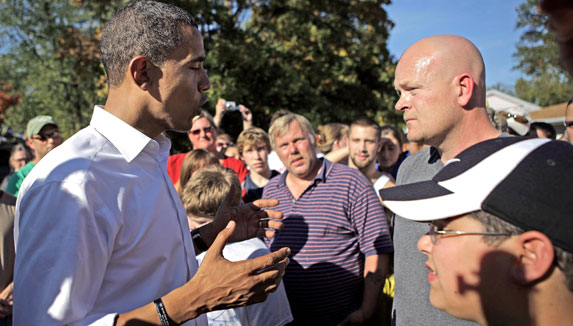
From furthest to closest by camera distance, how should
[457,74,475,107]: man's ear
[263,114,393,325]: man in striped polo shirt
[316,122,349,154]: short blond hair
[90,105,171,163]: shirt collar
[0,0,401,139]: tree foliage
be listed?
[0,0,401,139]: tree foliage → [316,122,349,154]: short blond hair → [263,114,393,325]: man in striped polo shirt → [457,74,475,107]: man's ear → [90,105,171,163]: shirt collar

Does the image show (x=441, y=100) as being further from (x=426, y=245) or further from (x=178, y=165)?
(x=178, y=165)

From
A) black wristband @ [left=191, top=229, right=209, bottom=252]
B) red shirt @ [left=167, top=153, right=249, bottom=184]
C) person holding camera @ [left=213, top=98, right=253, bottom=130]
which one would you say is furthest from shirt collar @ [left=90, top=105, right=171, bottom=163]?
person holding camera @ [left=213, top=98, right=253, bottom=130]

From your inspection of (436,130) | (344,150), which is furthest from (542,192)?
(344,150)

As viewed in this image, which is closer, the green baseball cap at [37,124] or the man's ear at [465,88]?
the man's ear at [465,88]

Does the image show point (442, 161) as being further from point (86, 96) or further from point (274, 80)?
point (86, 96)

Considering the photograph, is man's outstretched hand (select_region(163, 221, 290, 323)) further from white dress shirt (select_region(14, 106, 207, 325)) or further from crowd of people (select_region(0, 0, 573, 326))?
white dress shirt (select_region(14, 106, 207, 325))

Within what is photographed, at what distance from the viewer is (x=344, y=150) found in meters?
5.66

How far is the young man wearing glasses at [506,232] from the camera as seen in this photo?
1051 millimetres

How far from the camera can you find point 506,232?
1116 mm

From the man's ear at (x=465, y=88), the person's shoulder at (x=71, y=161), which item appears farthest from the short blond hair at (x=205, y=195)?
the man's ear at (x=465, y=88)

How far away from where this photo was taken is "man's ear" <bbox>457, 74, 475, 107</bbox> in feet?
6.88

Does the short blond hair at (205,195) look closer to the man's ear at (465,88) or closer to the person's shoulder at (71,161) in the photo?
the person's shoulder at (71,161)

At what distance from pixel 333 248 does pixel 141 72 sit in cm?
201

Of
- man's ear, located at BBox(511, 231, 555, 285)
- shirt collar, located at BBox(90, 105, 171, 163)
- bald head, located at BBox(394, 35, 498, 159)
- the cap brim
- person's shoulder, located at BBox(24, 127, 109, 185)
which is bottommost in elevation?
man's ear, located at BBox(511, 231, 555, 285)
